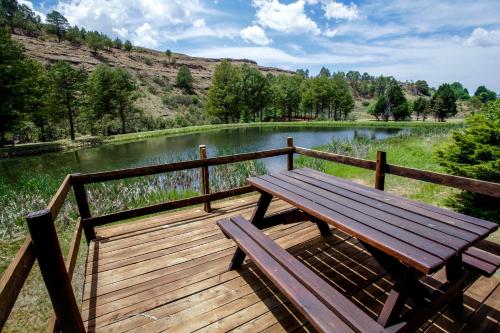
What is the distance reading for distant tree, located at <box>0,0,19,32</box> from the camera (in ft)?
181

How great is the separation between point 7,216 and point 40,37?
71937 millimetres

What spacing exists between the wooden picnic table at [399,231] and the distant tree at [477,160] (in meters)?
3.84

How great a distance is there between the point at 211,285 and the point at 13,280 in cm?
176

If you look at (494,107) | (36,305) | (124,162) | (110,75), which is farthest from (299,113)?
(36,305)

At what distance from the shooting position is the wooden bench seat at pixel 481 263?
1.99m

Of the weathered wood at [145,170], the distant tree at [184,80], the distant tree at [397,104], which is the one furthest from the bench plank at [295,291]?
the distant tree at [184,80]

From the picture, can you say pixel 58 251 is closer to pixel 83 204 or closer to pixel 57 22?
pixel 83 204

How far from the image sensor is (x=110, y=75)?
1196 inches

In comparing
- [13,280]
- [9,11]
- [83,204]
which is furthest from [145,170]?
[9,11]

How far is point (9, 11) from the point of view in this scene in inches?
2281

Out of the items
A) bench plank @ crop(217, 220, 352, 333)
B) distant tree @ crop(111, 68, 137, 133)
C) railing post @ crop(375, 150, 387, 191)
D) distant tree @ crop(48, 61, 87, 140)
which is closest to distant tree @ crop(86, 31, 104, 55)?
distant tree @ crop(111, 68, 137, 133)

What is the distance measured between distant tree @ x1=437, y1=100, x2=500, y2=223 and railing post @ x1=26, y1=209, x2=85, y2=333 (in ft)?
20.7

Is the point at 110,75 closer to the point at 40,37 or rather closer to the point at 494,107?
the point at 494,107

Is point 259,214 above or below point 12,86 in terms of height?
below
